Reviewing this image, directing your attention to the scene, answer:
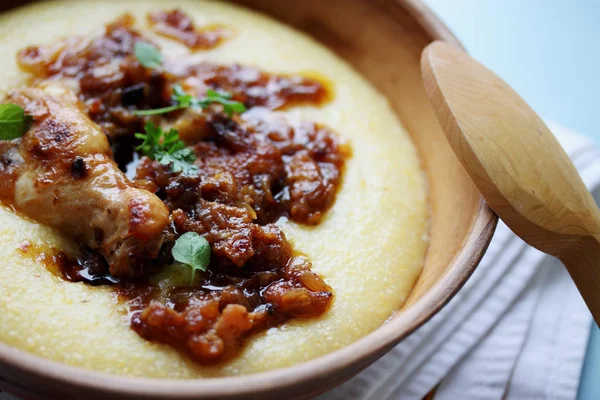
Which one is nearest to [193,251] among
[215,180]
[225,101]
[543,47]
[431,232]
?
[215,180]

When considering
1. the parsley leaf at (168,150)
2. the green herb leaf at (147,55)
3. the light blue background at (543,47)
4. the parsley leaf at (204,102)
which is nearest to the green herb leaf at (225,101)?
the parsley leaf at (204,102)

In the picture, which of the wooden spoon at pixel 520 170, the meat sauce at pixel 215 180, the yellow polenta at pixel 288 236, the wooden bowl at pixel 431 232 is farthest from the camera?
the wooden spoon at pixel 520 170

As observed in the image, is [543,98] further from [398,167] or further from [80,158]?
[80,158]

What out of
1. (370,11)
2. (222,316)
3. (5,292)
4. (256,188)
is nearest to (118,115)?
(256,188)

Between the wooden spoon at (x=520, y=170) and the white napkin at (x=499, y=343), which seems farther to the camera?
the white napkin at (x=499, y=343)

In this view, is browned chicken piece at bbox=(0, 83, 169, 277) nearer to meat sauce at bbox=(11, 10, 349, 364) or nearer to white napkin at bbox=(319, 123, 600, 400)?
meat sauce at bbox=(11, 10, 349, 364)

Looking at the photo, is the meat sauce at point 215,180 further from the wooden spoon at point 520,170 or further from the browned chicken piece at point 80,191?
the wooden spoon at point 520,170

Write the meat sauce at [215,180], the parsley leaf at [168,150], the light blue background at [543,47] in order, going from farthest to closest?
1. the light blue background at [543,47]
2. the parsley leaf at [168,150]
3. the meat sauce at [215,180]

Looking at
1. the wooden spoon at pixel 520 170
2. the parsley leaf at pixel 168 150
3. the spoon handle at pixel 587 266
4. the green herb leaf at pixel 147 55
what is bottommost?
the parsley leaf at pixel 168 150
